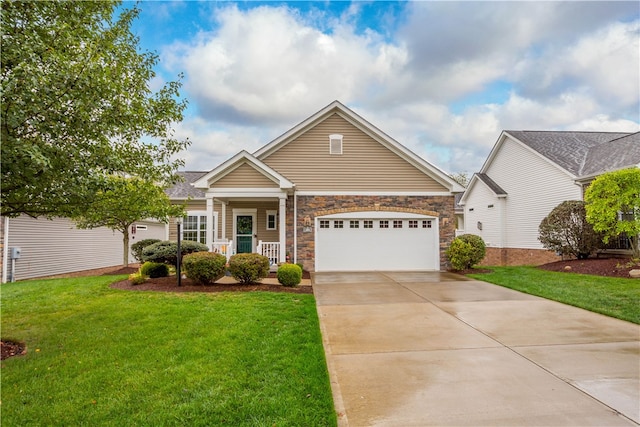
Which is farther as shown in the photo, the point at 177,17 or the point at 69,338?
the point at 177,17

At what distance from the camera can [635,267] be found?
11.0 metres

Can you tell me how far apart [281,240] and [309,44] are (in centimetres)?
714

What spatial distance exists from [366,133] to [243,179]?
5.32 m

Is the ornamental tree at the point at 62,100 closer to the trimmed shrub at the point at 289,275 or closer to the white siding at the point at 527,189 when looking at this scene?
the trimmed shrub at the point at 289,275

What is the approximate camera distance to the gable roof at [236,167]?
12.7 metres

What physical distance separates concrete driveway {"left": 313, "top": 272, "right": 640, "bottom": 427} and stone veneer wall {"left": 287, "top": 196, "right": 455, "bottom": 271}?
6033 mm

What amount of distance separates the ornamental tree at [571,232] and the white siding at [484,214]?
542cm

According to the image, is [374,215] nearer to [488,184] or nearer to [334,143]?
[334,143]

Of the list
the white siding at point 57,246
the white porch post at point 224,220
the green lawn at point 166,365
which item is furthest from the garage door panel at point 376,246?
the white siding at point 57,246

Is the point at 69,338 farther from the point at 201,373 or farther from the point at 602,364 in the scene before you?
the point at 602,364

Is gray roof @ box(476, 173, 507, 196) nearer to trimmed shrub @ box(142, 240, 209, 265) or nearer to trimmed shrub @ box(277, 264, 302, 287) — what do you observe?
trimmed shrub @ box(277, 264, 302, 287)

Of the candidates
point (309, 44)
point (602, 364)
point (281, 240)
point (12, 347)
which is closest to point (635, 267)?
point (602, 364)

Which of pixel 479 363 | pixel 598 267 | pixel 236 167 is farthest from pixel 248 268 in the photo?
pixel 598 267

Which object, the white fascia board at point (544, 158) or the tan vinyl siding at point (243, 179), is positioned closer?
the tan vinyl siding at point (243, 179)
